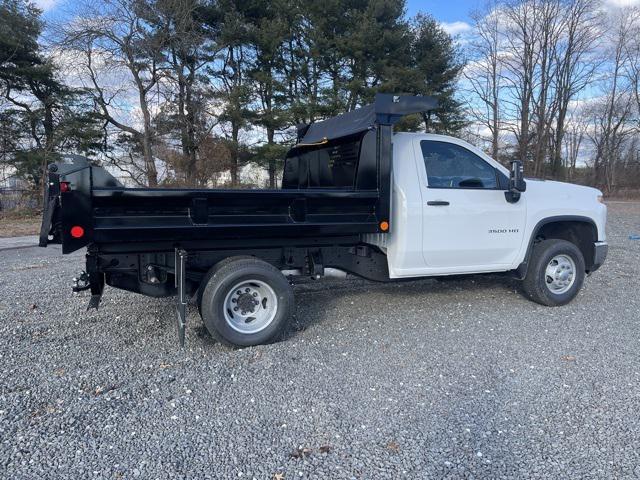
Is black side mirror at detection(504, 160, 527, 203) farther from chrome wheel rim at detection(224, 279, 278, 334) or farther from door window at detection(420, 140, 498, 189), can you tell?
chrome wheel rim at detection(224, 279, 278, 334)

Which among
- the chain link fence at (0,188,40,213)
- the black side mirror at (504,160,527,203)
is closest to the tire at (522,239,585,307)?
the black side mirror at (504,160,527,203)

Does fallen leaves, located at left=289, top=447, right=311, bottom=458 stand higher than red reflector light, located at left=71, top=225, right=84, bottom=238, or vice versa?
red reflector light, located at left=71, top=225, right=84, bottom=238

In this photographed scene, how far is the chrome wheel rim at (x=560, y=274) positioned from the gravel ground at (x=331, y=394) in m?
0.28

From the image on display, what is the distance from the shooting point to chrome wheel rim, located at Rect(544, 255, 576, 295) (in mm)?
5965

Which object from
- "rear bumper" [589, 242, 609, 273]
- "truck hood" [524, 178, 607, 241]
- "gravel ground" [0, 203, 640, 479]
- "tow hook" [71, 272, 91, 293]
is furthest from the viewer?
"rear bumper" [589, 242, 609, 273]

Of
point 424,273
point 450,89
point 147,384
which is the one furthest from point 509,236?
point 450,89

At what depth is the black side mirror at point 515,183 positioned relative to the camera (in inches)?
211

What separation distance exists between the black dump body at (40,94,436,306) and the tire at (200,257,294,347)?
0.30m

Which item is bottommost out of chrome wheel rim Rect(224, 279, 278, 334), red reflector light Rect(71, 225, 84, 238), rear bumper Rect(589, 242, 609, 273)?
chrome wheel rim Rect(224, 279, 278, 334)

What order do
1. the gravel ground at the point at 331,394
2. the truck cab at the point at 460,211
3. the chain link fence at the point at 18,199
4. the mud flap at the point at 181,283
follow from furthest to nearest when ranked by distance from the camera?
1. the chain link fence at the point at 18,199
2. the truck cab at the point at 460,211
3. the mud flap at the point at 181,283
4. the gravel ground at the point at 331,394

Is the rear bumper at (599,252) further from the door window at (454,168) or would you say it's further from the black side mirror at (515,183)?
the door window at (454,168)

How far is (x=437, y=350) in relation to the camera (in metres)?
4.55

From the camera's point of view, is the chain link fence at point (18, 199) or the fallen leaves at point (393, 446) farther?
the chain link fence at point (18, 199)

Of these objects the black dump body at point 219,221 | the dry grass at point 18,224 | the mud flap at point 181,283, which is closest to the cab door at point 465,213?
the black dump body at point 219,221
